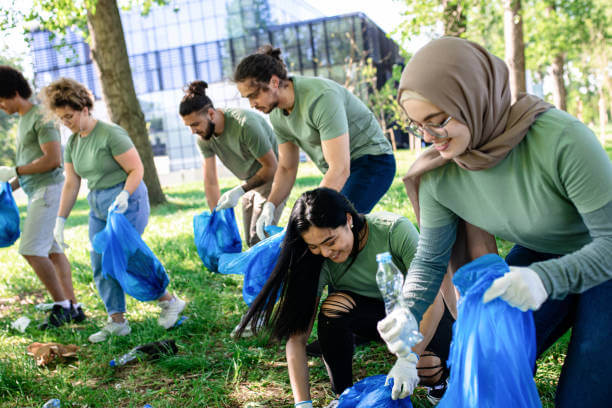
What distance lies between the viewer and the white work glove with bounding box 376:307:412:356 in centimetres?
158

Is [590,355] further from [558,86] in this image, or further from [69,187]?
[558,86]

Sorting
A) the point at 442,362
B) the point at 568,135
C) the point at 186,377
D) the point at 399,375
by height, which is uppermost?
the point at 568,135

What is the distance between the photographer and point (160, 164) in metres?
28.6

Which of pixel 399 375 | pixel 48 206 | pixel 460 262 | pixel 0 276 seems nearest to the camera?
pixel 399 375

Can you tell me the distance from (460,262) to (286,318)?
721mm

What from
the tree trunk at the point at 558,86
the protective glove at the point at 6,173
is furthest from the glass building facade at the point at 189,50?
the protective glove at the point at 6,173

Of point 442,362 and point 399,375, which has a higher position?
point 399,375

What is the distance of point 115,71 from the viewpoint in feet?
29.0

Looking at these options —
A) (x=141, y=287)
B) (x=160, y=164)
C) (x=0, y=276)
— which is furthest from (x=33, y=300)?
(x=160, y=164)

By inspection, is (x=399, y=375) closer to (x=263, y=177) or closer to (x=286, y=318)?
(x=286, y=318)

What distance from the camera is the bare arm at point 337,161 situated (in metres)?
2.67

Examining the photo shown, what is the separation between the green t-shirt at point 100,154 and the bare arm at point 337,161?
1.54 m

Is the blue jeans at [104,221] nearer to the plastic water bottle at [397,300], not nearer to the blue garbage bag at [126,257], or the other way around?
the blue garbage bag at [126,257]

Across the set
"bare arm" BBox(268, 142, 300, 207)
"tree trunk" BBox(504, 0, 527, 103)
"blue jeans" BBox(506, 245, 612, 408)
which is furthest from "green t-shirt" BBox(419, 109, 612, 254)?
"tree trunk" BBox(504, 0, 527, 103)
